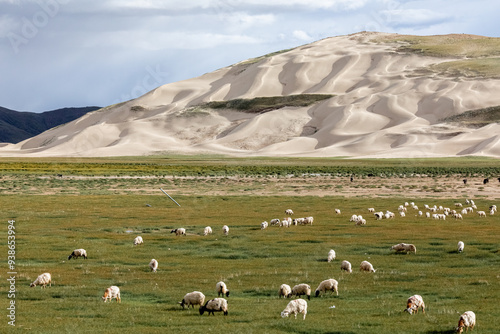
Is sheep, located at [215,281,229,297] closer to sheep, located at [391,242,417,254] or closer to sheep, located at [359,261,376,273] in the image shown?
sheep, located at [359,261,376,273]

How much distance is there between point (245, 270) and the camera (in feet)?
84.4

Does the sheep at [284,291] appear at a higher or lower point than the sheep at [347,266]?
higher

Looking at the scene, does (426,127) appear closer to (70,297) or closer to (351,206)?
(351,206)

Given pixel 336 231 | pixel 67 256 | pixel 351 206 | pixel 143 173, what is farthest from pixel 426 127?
pixel 67 256

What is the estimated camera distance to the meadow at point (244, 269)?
17375 millimetres

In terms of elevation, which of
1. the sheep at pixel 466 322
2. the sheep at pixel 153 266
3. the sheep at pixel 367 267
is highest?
the sheep at pixel 466 322

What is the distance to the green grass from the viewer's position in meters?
17.4

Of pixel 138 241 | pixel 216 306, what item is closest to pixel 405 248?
pixel 138 241

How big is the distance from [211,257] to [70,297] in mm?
9624

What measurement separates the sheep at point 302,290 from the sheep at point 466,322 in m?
4.99

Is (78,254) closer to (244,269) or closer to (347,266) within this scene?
(244,269)

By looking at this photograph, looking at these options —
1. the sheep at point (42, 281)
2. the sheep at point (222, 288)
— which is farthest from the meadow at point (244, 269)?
the sheep at point (222, 288)

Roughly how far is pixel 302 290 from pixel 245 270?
19.0 ft

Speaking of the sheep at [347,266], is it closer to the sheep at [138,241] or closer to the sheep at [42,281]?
the sheep at [42,281]
